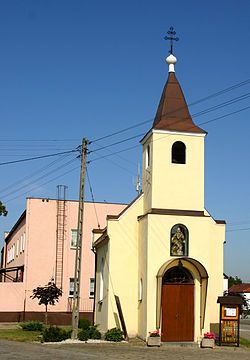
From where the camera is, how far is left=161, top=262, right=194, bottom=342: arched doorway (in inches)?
1021

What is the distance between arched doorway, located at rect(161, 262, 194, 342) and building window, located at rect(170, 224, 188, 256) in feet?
2.19

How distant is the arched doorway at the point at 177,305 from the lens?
25.9 meters

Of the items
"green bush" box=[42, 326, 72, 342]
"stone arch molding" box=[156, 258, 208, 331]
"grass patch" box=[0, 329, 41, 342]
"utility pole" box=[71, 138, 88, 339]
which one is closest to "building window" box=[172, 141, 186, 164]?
"utility pole" box=[71, 138, 88, 339]

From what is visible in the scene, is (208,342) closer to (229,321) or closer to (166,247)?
(229,321)

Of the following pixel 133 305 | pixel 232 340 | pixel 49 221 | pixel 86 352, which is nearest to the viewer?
pixel 86 352

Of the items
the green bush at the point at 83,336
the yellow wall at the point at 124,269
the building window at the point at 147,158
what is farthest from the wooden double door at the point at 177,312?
the building window at the point at 147,158

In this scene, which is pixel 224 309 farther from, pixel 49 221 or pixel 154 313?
pixel 49 221

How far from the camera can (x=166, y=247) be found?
26484 millimetres

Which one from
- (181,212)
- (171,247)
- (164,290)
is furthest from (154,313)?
(181,212)

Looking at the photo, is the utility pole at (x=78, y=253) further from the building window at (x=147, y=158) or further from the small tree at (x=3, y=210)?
the small tree at (x=3, y=210)

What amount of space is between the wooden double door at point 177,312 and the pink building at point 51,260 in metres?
16.4

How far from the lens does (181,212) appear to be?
1063 inches

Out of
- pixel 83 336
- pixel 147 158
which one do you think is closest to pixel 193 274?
pixel 83 336

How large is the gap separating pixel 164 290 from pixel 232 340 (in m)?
3.64
